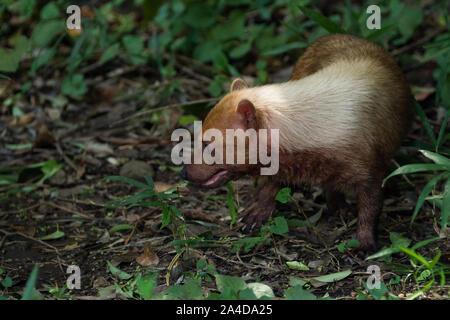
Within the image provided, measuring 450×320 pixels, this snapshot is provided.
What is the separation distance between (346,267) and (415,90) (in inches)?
105

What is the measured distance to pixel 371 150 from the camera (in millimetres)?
4082

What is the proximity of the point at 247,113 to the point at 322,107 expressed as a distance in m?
0.58

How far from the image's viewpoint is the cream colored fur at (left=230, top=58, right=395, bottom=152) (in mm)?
4012

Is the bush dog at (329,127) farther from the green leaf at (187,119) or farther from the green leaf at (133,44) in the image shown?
the green leaf at (133,44)

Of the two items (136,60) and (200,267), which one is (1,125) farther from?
(200,267)

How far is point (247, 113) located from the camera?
153 inches

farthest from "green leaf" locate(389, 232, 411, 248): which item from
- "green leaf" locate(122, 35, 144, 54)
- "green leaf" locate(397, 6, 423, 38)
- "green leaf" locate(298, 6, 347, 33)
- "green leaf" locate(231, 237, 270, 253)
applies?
"green leaf" locate(122, 35, 144, 54)

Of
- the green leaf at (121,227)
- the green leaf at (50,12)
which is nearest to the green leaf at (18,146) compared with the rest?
the green leaf at (50,12)

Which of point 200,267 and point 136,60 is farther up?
point 136,60

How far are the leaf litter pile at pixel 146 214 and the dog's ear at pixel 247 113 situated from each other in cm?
59

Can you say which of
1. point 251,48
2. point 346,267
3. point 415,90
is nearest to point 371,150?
point 346,267
